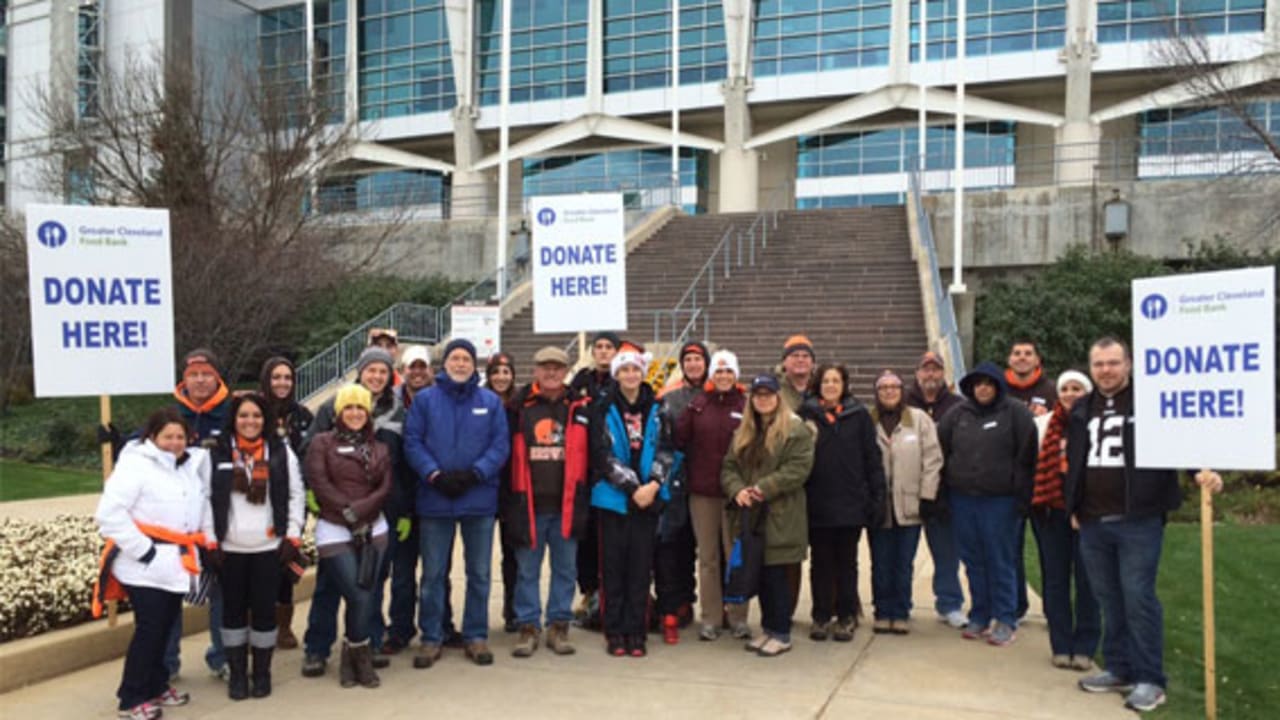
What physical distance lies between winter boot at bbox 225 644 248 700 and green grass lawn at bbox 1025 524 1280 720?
5.09 meters

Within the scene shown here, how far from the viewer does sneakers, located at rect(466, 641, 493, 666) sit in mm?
6379

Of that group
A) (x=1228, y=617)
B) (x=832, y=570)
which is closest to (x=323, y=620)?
(x=832, y=570)

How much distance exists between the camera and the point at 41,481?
52.9 feet

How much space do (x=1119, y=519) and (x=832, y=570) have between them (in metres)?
1.96

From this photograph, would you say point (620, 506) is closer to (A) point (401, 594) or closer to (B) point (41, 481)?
(A) point (401, 594)

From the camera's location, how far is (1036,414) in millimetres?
7281

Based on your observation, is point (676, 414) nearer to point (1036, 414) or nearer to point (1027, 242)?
point (1036, 414)

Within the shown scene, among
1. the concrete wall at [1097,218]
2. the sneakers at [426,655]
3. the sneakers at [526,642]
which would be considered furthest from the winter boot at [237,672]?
the concrete wall at [1097,218]

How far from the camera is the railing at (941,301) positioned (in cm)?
1656

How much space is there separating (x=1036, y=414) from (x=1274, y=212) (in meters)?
18.1

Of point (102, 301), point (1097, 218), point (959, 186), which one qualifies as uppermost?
point (959, 186)

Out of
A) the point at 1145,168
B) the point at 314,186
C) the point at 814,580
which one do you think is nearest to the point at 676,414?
the point at 814,580

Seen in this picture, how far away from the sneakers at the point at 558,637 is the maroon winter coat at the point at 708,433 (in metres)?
1.27

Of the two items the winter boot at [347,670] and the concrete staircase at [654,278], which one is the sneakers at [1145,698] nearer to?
the winter boot at [347,670]
